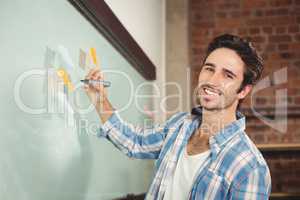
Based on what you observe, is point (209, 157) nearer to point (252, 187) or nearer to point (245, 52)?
point (252, 187)

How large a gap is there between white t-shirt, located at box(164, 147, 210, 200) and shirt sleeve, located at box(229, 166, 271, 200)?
0.12 meters

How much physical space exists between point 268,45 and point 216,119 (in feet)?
7.04

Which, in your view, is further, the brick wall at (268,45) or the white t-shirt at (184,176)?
the brick wall at (268,45)

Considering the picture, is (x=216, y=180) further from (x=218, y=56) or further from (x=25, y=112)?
(x=25, y=112)

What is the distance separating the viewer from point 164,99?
3014 mm

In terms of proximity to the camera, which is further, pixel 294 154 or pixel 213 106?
pixel 294 154

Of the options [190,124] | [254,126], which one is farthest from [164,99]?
[190,124]

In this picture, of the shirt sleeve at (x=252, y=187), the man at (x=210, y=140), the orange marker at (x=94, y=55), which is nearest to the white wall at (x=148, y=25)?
the orange marker at (x=94, y=55)

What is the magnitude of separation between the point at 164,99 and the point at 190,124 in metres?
1.62

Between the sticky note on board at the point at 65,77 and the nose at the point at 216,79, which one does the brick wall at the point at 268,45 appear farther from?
the sticky note on board at the point at 65,77

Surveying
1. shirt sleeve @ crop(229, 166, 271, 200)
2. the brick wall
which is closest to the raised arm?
shirt sleeve @ crop(229, 166, 271, 200)

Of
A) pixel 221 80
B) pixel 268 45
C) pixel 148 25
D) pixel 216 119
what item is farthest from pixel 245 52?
pixel 268 45

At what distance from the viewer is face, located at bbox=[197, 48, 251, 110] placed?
1304 mm

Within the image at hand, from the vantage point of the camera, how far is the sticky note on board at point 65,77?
1.13 m
